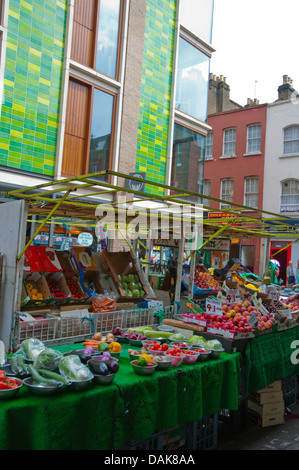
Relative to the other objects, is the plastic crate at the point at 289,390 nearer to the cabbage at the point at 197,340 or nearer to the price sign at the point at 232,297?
the price sign at the point at 232,297

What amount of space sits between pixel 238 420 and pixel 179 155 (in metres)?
11.3

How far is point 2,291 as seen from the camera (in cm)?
481

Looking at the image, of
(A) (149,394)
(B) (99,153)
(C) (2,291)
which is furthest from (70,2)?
(A) (149,394)

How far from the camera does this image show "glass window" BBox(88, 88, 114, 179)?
1195 centimetres

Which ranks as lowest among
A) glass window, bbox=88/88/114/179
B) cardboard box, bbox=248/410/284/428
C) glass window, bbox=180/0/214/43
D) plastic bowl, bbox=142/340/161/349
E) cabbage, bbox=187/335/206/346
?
cardboard box, bbox=248/410/284/428

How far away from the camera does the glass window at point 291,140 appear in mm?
22030

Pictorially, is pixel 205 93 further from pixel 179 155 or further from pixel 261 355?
pixel 261 355

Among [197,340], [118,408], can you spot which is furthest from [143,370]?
[197,340]

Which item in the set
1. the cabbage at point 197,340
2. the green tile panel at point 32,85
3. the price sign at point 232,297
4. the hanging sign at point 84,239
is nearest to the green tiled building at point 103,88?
the green tile panel at point 32,85

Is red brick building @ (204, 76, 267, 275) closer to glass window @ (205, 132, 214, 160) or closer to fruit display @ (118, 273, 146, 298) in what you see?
glass window @ (205, 132, 214, 160)

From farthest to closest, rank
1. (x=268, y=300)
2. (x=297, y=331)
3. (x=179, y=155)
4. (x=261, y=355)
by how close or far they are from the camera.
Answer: (x=179, y=155) → (x=268, y=300) → (x=297, y=331) → (x=261, y=355)

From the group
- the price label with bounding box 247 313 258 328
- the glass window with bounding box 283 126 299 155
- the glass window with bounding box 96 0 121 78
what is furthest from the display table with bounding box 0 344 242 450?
the glass window with bounding box 283 126 299 155

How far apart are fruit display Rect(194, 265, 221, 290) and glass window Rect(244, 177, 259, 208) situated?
15.9m

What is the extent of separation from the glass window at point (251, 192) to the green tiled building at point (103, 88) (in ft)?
29.2
